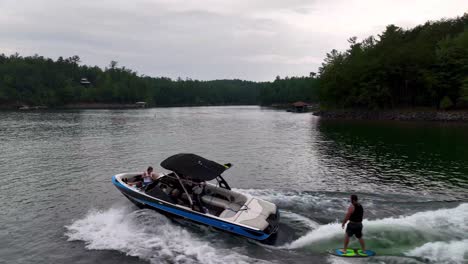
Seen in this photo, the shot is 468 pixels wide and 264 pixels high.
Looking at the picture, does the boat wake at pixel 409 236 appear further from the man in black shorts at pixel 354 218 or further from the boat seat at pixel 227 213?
the boat seat at pixel 227 213

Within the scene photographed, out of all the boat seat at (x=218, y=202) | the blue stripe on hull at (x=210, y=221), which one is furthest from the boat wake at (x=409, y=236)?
the boat seat at (x=218, y=202)

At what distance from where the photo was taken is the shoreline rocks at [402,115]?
81562 millimetres

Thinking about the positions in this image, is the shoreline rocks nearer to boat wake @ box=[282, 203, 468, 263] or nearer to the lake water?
the lake water

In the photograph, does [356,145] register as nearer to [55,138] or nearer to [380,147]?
[380,147]

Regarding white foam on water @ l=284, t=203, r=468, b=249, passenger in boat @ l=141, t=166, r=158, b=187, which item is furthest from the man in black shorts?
passenger in boat @ l=141, t=166, r=158, b=187

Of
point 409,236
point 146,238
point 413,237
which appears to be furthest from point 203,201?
point 413,237

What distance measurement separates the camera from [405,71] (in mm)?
93125

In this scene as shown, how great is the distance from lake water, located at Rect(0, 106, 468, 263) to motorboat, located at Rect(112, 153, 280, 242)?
2.30 ft

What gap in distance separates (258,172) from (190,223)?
14659 mm

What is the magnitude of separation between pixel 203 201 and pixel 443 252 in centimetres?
1181

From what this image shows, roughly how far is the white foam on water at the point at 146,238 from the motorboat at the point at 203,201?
839 millimetres

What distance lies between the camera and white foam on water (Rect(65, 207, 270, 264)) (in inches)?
629

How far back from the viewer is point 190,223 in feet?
62.7

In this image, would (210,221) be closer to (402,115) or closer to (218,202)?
(218,202)
